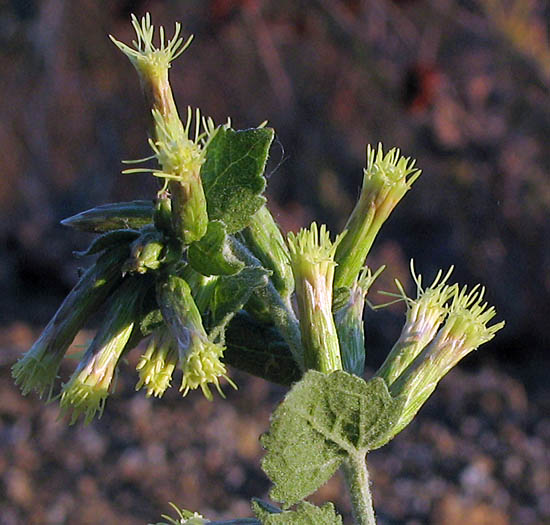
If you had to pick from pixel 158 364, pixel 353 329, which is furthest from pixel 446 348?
pixel 158 364

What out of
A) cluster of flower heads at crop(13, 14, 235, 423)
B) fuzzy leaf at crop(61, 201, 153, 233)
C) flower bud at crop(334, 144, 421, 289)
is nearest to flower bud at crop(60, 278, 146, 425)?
cluster of flower heads at crop(13, 14, 235, 423)

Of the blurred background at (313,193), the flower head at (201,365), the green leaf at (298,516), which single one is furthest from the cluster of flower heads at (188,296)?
the blurred background at (313,193)

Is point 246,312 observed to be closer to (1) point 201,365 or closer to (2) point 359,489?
(1) point 201,365

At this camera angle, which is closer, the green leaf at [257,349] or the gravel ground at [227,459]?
the green leaf at [257,349]

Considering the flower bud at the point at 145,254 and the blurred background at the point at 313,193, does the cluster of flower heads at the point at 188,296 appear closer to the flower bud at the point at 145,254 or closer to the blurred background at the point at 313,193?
the flower bud at the point at 145,254

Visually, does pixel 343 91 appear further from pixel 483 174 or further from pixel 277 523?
pixel 277 523

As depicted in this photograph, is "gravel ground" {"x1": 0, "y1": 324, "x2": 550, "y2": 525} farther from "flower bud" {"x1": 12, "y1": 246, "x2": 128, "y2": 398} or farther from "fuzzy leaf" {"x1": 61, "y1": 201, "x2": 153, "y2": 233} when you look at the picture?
Result: "fuzzy leaf" {"x1": 61, "y1": 201, "x2": 153, "y2": 233}

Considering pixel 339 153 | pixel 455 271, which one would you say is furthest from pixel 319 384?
pixel 339 153
